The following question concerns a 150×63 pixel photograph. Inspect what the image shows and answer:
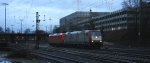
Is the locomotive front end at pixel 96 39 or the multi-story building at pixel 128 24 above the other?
the multi-story building at pixel 128 24

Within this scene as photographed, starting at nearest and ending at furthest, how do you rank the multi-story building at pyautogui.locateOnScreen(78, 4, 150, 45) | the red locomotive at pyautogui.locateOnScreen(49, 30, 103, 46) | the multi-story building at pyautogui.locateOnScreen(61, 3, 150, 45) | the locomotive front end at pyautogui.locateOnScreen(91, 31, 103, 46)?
the locomotive front end at pyautogui.locateOnScreen(91, 31, 103, 46)
the red locomotive at pyautogui.locateOnScreen(49, 30, 103, 46)
the multi-story building at pyautogui.locateOnScreen(61, 3, 150, 45)
the multi-story building at pyautogui.locateOnScreen(78, 4, 150, 45)

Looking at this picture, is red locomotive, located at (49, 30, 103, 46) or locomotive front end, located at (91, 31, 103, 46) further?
red locomotive, located at (49, 30, 103, 46)

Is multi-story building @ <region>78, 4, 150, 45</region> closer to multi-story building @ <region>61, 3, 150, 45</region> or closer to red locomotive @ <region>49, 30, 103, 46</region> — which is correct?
multi-story building @ <region>61, 3, 150, 45</region>

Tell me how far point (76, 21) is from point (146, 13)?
2119 inches

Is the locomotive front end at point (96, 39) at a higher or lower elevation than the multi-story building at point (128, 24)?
lower

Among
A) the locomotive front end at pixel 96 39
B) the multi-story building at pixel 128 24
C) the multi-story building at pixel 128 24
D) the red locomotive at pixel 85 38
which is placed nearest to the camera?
the locomotive front end at pixel 96 39

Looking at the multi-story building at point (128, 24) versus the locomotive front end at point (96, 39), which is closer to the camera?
the locomotive front end at point (96, 39)

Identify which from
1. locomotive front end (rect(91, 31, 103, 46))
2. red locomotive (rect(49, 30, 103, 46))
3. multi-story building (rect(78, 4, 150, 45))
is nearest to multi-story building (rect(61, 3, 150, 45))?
multi-story building (rect(78, 4, 150, 45))

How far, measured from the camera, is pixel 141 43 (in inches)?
2530

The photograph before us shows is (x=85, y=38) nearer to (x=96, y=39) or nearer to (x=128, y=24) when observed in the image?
(x=96, y=39)

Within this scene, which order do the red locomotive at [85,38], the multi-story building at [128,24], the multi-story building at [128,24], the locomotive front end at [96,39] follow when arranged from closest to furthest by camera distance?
the locomotive front end at [96,39] → the red locomotive at [85,38] → the multi-story building at [128,24] → the multi-story building at [128,24]

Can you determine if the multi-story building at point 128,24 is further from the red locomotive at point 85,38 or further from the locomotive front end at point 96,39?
the red locomotive at point 85,38

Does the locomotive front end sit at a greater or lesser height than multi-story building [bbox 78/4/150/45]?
lesser

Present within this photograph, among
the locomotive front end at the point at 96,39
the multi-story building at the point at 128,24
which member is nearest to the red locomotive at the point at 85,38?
the locomotive front end at the point at 96,39
